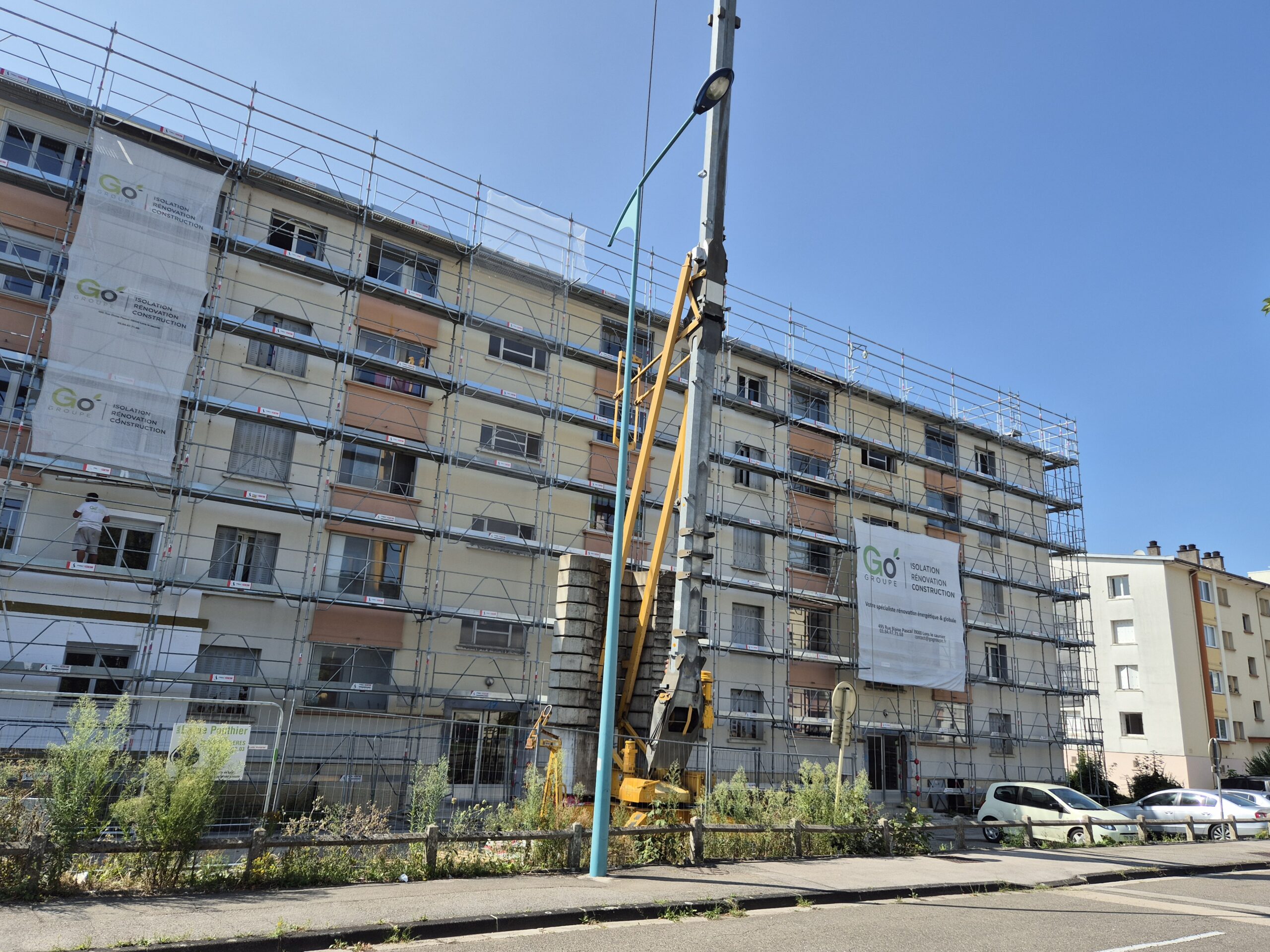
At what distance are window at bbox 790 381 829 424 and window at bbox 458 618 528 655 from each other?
39.7ft

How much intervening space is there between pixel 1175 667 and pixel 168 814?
128 ft

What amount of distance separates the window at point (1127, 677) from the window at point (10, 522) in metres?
38.9

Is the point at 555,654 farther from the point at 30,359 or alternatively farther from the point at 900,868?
the point at 30,359

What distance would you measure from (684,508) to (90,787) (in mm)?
8245

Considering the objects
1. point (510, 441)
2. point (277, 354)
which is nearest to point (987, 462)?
point (510, 441)

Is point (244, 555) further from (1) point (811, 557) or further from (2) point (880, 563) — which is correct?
(2) point (880, 563)

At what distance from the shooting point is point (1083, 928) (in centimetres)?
869

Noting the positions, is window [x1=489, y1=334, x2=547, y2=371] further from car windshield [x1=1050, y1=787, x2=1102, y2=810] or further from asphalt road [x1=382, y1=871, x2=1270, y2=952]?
asphalt road [x1=382, y1=871, x2=1270, y2=952]

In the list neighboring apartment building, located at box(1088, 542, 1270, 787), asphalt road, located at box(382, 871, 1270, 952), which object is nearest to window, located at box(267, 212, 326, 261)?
asphalt road, located at box(382, 871, 1270, 952)

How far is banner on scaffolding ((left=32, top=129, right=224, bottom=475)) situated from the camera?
15.7 metres

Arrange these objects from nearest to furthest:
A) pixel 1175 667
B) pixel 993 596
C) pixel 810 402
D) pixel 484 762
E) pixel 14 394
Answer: pixel 14 394
pixel 484 762
pixel 810 402
pixel 993 596
pixel 1175 667

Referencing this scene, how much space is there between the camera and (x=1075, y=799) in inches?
790

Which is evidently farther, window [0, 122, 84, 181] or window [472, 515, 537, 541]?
window [472, 515, 537, 541]

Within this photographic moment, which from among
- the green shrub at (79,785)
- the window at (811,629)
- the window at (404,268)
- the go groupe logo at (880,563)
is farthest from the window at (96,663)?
the go groupe logo at (880,563)
